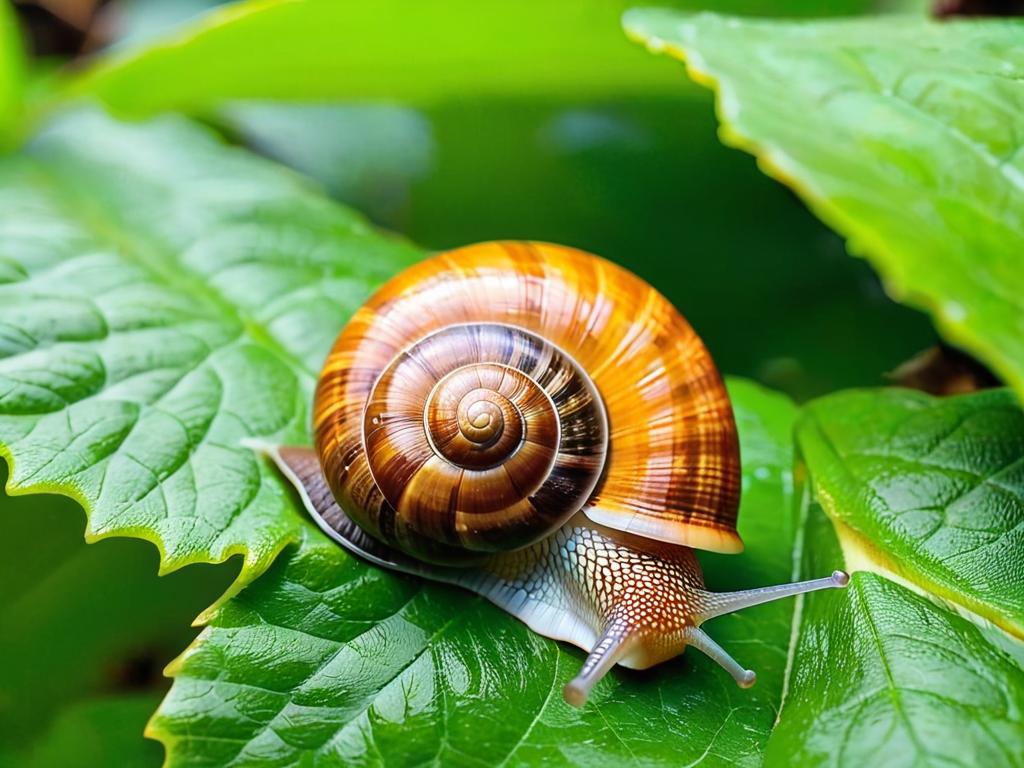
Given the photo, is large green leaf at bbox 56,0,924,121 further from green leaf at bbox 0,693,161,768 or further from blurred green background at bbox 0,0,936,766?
green leaf at bbox 0,693,161,768

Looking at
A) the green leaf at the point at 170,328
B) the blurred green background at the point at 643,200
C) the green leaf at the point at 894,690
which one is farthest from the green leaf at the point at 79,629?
the blurred green background at the point at 643,200

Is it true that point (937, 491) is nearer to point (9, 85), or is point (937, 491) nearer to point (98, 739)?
point (98, 739)

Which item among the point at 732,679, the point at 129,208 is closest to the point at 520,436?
the point at 732,679

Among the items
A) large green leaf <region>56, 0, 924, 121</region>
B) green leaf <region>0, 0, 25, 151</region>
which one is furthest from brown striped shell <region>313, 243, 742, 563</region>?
green leaf <region>0, 0, 25, 151</region>

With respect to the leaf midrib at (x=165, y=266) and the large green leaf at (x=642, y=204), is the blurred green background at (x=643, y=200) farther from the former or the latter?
the leaf midrib at (x=165, y=266)

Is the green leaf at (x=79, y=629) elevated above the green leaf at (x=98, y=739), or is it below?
above
